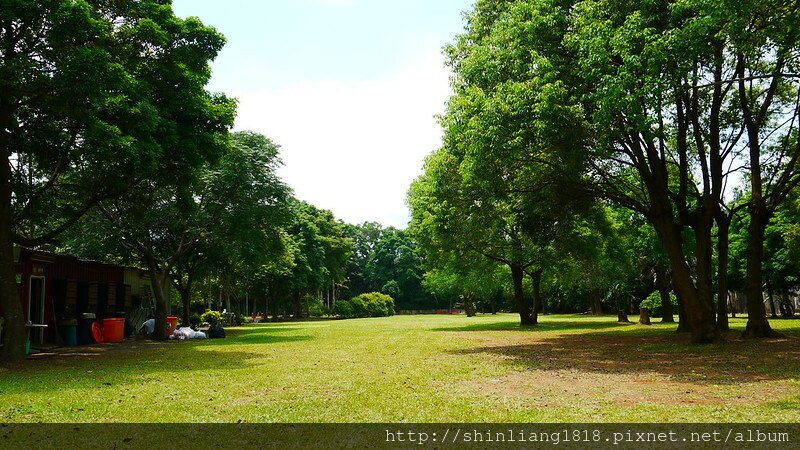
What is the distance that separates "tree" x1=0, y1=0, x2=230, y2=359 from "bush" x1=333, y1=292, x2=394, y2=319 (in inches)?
A: 1957

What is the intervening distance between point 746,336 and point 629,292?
37992mm

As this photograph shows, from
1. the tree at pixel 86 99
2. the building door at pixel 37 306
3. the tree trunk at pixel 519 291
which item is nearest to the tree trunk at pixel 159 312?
the building door at pixel 37 306

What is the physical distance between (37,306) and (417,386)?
1753 centimetres

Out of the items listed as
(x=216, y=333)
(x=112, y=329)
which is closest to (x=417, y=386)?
(x=112, y=329)

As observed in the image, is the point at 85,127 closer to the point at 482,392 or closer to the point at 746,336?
the point at 482,392

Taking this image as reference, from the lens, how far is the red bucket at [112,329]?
80.0 ft

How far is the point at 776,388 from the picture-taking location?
9.55 m

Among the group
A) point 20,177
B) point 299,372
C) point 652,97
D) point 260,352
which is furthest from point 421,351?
point 20,177

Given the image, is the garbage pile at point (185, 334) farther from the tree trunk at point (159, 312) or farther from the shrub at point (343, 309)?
the shrub at point (343, 309)

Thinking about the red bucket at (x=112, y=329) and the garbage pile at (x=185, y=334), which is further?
the garbage pile at (x=185, y=334)

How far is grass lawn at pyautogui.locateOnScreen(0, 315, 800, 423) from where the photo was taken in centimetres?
768

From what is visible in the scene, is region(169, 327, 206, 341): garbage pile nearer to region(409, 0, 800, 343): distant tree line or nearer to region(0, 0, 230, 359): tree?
region(0, 0, 230, 359): tree

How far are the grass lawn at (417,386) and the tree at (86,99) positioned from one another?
15.0 feet

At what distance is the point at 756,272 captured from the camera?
64.7 feet
